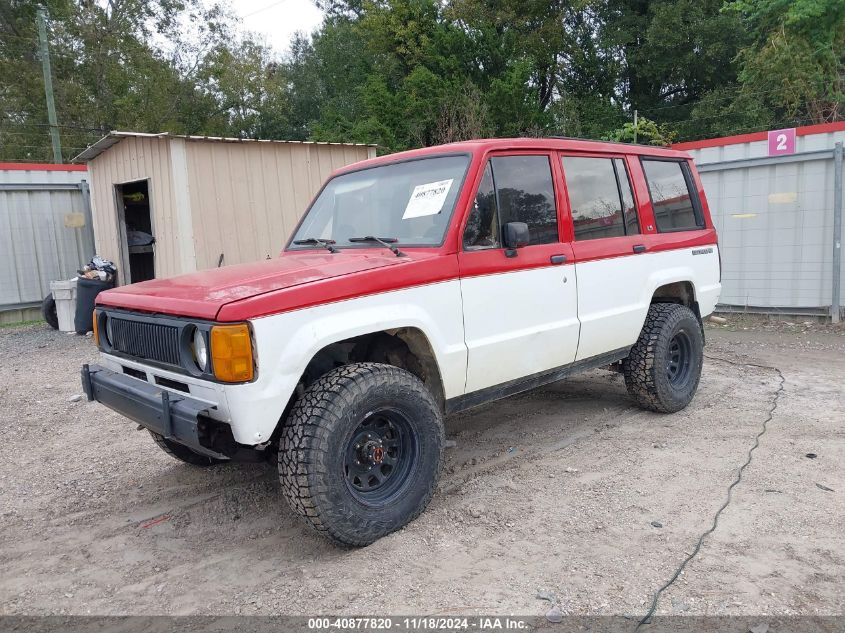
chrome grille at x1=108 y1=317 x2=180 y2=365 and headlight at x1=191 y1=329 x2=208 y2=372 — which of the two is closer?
headlight at x1=191 y1=329 x2=208 y2=372

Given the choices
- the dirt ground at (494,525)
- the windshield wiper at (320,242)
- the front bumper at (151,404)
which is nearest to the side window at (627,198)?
the dirt ground at (494,525)

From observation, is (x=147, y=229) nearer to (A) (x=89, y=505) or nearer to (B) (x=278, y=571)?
(A) (x=89, y=505)

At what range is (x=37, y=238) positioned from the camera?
11.5 metres

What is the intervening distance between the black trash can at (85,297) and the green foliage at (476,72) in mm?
11109

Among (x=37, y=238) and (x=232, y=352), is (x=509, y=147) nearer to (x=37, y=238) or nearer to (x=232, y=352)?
(x=232, y=352)

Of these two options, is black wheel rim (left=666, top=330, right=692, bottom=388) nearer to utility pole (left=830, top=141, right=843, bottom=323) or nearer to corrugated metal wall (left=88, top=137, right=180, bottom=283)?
utility pole (left=830, top=141, right=843, bottom=323)

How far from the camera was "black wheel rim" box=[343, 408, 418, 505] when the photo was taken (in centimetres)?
316

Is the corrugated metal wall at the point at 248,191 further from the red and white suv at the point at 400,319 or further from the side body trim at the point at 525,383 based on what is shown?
the side body trim at the point at 525,383

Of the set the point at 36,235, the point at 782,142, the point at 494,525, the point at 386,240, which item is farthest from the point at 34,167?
the point at 782,142

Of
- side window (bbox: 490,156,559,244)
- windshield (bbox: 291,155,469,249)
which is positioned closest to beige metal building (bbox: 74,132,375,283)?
windshield (bbox: 291,155,469,249)

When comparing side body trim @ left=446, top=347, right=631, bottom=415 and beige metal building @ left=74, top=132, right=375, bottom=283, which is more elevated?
beige metal building @ left=74, top=132, right=375, bottom=283

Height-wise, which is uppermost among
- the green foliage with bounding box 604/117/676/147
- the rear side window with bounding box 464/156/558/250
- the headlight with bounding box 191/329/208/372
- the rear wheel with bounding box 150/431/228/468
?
the green foliage with bounding box 604/117/676/147

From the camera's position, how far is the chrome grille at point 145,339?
3.02m

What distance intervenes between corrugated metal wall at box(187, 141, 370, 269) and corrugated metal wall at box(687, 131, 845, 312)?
5.89m
